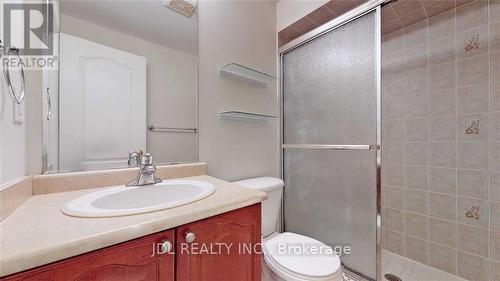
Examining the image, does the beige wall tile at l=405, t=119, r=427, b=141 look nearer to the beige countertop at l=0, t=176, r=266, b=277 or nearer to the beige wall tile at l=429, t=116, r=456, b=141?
the beige wall tile at l=429, t=116, r=456, b=141

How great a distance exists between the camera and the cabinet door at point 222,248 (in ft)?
2.14

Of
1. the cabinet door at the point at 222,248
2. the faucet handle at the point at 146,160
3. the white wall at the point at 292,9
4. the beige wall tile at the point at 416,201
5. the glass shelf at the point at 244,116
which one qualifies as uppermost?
the white wall at the point at 292,9

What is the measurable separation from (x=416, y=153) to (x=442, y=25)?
41.7 inches

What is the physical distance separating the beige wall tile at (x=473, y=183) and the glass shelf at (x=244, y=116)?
150cm

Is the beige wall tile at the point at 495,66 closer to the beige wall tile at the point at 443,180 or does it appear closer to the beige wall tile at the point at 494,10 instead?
the beige wall tile at the point at 494,10

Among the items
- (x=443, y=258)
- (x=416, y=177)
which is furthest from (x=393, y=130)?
(x=443, y=258)

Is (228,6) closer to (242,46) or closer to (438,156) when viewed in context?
(242,46)

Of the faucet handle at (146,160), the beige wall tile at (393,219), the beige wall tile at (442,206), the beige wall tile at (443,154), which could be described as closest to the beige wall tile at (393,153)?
the beige wall tile at (443,154)

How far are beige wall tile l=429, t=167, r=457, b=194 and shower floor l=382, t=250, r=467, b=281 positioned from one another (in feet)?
2.09

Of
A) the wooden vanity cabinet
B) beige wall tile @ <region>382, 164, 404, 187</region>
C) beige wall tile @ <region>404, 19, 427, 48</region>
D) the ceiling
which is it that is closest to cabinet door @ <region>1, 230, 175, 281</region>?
the wooden vanity cabinet

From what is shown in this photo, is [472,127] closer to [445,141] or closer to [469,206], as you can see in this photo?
[445,141]

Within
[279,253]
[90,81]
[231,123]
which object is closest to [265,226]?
[279,253]

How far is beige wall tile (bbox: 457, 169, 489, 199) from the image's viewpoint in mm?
1442

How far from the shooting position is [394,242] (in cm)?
187
